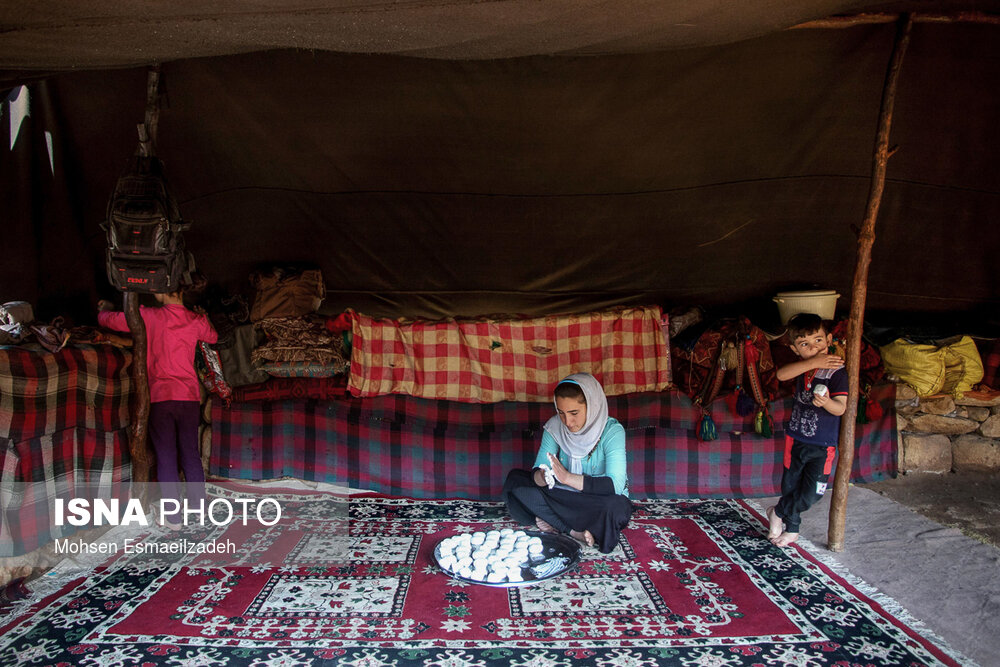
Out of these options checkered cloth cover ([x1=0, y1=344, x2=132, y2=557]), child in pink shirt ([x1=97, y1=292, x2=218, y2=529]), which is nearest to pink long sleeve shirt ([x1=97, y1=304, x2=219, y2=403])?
child in pink shirt ([x1=97, y1=292, x2=218, y2=529])

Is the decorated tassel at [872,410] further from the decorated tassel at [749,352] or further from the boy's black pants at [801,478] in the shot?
the boy's black pants at [801,478]

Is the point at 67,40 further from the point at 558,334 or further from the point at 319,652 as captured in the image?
the point at 558,334

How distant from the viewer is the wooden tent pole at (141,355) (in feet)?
12.1

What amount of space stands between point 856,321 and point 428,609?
8.75ft

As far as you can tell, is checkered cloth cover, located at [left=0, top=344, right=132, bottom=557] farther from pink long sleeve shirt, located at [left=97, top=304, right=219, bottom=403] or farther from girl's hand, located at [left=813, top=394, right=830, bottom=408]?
girl's hand, located at [left=813, top=394, right=830, bottom=408]

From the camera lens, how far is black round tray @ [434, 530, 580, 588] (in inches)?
126

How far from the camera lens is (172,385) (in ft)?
13.3

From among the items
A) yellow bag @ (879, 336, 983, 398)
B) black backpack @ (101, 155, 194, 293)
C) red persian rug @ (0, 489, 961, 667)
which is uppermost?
black backpack @ (101, 155, 194, 293)

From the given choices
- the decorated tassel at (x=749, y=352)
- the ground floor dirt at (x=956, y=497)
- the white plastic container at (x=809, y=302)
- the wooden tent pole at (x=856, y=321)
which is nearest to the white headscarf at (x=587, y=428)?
the decorated tassel at (x=749, y=352)

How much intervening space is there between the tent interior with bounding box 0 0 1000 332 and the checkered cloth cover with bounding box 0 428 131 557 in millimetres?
776

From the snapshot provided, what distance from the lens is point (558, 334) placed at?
185 inches

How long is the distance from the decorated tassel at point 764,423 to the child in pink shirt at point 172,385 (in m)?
3.47

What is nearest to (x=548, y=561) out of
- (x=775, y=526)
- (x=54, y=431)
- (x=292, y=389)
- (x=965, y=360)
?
(x=775, y=526)

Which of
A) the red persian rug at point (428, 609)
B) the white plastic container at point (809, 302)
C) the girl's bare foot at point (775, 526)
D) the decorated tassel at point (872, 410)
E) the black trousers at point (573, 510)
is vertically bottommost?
the red persian rug at point (428, 609)
